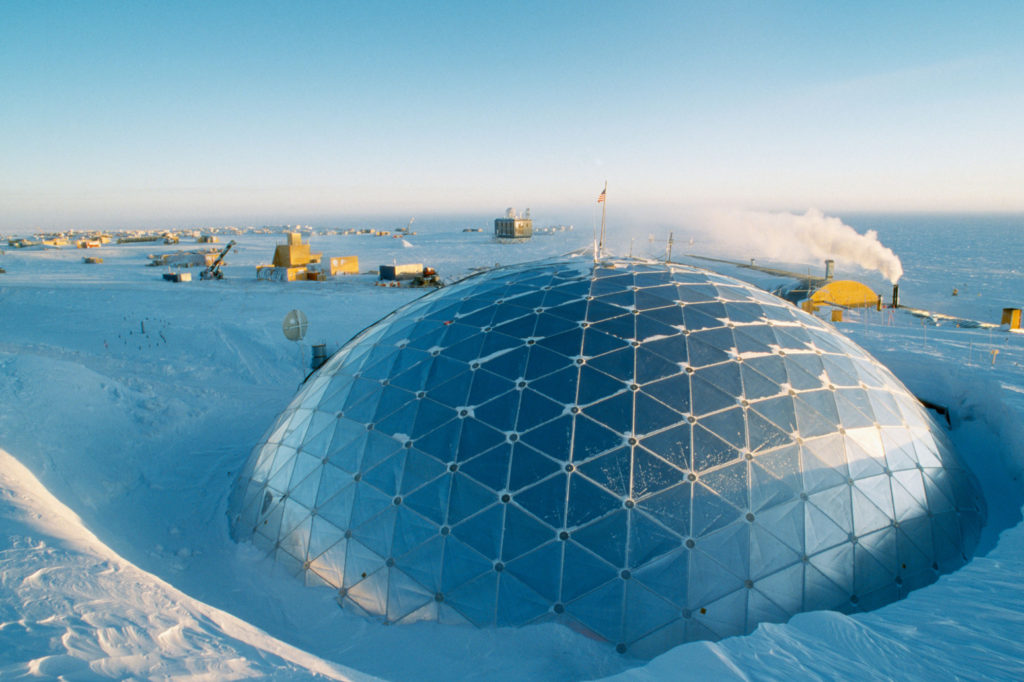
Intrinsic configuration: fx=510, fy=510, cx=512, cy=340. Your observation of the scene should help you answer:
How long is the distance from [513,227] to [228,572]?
124778 mm

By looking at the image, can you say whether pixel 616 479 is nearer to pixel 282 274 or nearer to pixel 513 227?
pixel 282 274

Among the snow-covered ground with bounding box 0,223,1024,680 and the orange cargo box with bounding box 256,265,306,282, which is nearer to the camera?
the snow-covered ground with bounding box 0,223,1024,680

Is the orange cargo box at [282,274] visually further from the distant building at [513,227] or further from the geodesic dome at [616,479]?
the distant building at [513,227]

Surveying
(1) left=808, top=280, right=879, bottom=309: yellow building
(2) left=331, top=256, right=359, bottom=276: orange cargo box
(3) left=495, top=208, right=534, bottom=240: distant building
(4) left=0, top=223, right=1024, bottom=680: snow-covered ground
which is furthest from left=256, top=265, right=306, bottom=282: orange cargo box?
Answer: (3) left=495, top=208, right=534, bottom=240: distant building

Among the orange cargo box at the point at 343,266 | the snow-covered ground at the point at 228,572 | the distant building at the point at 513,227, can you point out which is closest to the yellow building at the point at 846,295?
the snow-covered ground at the point at 228,572

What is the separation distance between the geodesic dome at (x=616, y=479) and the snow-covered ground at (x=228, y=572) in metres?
0.67

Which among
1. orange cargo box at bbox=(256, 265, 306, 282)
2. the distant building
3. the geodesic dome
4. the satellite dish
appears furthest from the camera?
the distant building

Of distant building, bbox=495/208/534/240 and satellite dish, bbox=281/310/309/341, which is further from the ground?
distant building, bbox=495/208/534/240

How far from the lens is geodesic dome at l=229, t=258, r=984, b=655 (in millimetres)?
8148

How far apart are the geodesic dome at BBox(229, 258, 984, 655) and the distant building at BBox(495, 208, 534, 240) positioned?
4759 inches

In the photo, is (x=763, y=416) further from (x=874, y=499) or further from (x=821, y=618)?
(x=821, y=618)

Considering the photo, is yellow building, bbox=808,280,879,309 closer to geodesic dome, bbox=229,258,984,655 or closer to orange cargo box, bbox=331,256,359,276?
geodesic dome, bbox=229,258,984,655

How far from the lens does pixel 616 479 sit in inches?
336

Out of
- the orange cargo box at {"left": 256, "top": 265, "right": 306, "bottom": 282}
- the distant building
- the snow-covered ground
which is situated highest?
the distant building
